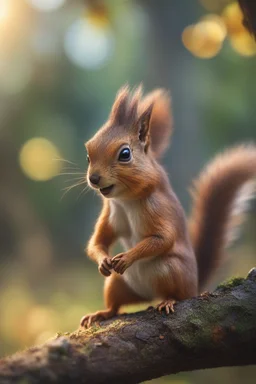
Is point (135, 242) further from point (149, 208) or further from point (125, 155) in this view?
point (125, 155)

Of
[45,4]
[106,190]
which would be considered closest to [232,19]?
[106,190]

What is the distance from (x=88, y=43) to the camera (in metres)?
2.27

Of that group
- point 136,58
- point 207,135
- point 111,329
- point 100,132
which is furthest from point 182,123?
point 111,329

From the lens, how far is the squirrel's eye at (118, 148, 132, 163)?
1348 millimetres

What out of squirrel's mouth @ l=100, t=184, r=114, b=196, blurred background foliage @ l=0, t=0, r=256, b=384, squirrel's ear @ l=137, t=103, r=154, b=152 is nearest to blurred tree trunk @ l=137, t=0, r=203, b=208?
blurred background foliage @ l=0, t=0, r=256, b=384

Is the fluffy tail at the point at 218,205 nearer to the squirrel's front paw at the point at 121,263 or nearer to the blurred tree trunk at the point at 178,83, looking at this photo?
the squirrel's front paw at the point at 121,263

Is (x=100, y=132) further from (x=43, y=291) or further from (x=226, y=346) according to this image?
(x=43, y=291)

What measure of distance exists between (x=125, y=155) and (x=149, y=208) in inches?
7.7

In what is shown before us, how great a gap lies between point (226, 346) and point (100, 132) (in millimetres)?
655

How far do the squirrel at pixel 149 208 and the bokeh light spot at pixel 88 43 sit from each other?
1.93 feet

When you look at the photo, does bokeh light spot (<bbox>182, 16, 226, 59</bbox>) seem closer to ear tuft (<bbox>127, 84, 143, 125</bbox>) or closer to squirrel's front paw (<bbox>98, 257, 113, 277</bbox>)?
ear tuft (<bbox>127, 84, 143, 125</bbox>)

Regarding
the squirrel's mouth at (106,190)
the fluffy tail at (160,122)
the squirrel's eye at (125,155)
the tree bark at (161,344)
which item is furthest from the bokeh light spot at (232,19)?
the tree bark at (161,344)

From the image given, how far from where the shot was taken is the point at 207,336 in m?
1.22

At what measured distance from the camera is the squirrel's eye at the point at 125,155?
1348 millimetres
